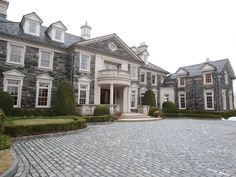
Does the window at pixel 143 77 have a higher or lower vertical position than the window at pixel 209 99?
higher

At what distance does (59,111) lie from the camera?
16.7m

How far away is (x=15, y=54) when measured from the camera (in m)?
17.1

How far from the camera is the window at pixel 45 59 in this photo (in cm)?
1848

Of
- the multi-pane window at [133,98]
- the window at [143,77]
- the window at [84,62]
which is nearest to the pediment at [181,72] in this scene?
the window at [143,77]

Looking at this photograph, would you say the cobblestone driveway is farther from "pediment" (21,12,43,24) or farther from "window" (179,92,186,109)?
"window" (179,92,186,109)

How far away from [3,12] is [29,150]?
19441 mm

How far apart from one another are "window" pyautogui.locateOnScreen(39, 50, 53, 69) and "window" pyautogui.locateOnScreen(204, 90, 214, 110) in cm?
2228

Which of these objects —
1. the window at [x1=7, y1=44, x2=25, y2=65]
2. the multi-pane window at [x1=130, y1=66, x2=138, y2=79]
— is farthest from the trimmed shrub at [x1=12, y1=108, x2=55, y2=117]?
the multi-pane window at [x1=130, y1=66, x2=138, y2=79]

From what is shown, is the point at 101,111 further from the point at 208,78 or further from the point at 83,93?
the point at 208,78

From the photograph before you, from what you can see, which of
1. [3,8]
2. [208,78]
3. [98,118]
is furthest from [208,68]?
[3,8]

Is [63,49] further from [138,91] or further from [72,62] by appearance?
[138,91]

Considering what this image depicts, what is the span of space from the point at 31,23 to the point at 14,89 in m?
6.96

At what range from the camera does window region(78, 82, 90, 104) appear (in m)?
19.6

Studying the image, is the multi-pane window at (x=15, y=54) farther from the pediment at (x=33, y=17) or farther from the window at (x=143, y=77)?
the window at (x=143, y=77)
